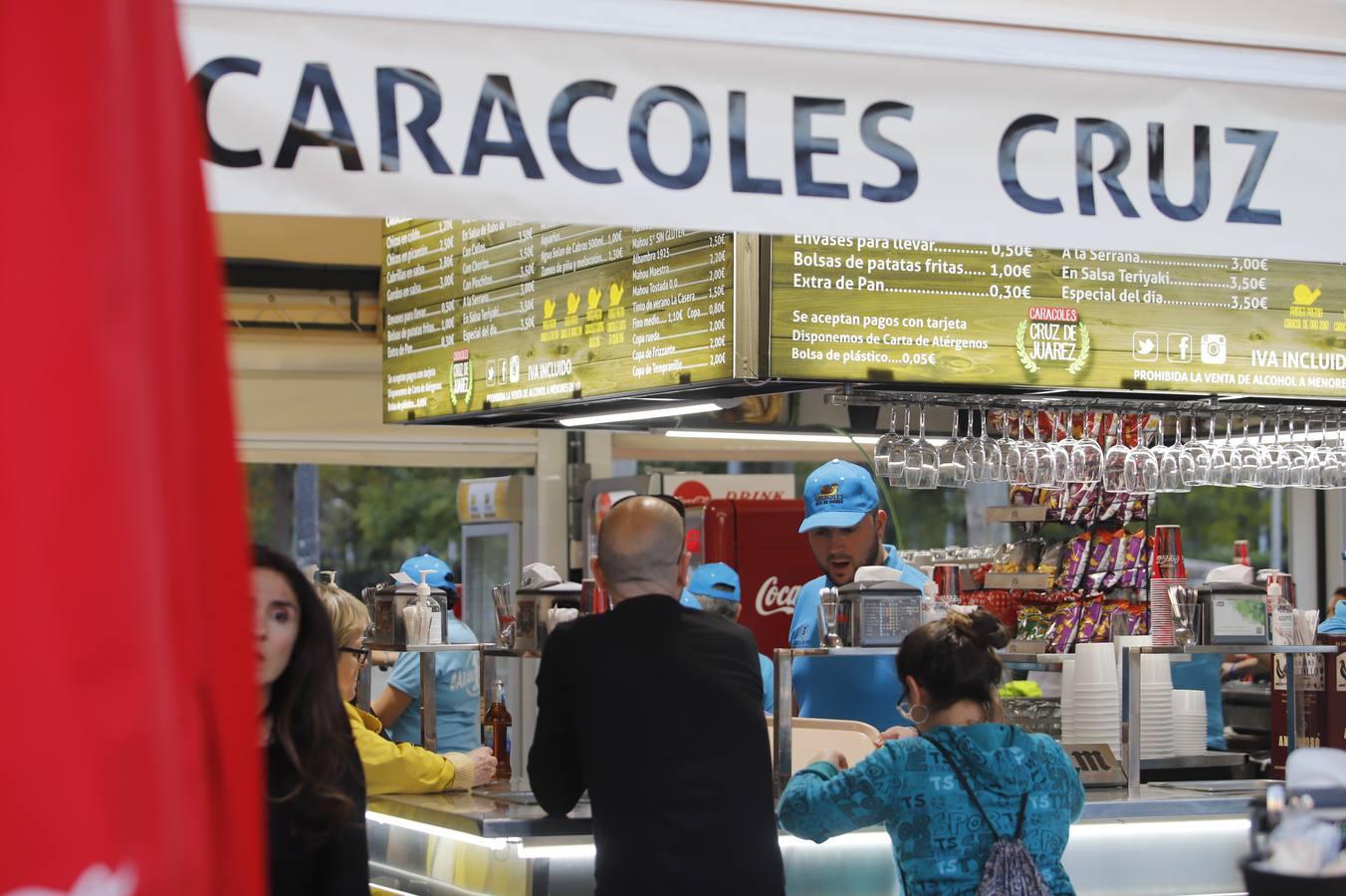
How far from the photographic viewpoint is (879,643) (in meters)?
4.25

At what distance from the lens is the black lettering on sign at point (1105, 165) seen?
2463 mm

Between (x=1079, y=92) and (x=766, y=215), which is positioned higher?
(x=1079, y=92)

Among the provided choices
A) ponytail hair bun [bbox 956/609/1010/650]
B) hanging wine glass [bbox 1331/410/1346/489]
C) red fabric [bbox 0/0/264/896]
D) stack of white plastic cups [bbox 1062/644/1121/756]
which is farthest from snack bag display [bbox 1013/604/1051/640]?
red fabric [bbox 0/0/264/896]

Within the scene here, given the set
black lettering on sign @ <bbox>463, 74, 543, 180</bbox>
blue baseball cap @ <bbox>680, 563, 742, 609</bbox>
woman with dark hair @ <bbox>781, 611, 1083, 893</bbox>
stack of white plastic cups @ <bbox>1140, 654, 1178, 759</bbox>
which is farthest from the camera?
blue baseball cap @ <bbox>680, 563, 742, 609</bbox>

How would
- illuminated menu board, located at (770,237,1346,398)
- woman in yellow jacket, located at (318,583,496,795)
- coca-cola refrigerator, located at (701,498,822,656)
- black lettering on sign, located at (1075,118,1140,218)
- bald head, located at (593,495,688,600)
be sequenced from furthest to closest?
coca-cola refrigerator, located at (701,498,822,656) < illuminated menu board, located at (770,237,1346,398) < woman in yellow jacket, located at (318,583,496,795) < bald head, located at (593,495,688,600) < black lettering on sign, located at (1075,118,1140,218)

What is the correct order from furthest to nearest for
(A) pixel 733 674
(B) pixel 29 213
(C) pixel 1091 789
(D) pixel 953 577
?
1. (D) pixel 953 577
2. (C) pixel 1091 789
3. (A) pixel 733 674
4. (B) pixel 29 213

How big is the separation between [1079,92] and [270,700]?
4.97ft

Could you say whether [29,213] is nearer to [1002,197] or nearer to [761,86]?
[761,86]

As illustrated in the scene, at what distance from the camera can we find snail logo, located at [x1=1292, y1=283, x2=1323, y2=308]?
5.94 m

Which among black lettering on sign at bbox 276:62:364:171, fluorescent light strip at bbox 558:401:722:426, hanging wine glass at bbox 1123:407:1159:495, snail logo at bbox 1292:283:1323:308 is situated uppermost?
snail logo at bbox 1292:283:1323:308

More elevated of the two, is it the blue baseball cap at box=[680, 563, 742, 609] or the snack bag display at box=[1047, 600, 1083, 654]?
the blue baseball cap at box=[680, 563, 742, 609]

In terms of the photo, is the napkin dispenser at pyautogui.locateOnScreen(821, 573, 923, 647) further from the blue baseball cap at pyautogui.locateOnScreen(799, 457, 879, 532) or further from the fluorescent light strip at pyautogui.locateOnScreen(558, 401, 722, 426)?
the fluorescent light strip at pyautogui.locateOnScreen(558, 401, 722, 426)

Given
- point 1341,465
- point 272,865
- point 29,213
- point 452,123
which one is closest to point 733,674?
point 272,865

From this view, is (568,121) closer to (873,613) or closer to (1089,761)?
(873,613)
